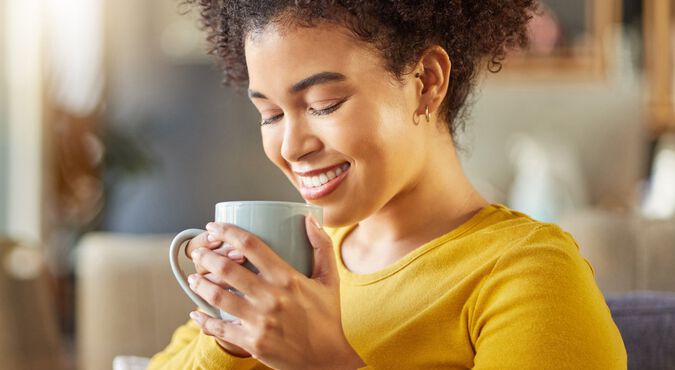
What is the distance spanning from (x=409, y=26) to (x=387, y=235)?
9.4 inches

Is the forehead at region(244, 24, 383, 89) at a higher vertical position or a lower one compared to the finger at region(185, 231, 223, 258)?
higher

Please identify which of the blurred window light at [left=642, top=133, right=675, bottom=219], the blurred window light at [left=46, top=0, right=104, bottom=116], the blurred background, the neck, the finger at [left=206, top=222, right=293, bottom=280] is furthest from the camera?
the blurred window light at [left=46, top=0, right=104, bottom=116]

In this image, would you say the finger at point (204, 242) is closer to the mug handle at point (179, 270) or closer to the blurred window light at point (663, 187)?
the mug handle at point (179, 270)

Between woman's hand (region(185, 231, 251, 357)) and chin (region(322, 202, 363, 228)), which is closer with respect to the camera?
woman's hand (region(185, 231, 251, 357))

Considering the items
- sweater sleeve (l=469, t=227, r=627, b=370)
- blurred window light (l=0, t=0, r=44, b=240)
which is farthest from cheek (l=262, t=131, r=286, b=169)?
blurred window light (l=0, t=0, r=44, b=240)

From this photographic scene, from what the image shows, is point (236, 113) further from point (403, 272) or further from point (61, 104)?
point (403, 272)

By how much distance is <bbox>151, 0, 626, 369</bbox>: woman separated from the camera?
76cm

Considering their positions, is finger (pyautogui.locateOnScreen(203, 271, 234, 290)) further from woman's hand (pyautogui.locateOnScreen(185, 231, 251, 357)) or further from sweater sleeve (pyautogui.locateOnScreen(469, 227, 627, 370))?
sweater sleeve (pyautogui.locateOnScreen(469, 227, 627, 370))

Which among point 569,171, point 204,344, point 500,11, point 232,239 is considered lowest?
point 569,171

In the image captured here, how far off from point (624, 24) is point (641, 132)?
1.48m

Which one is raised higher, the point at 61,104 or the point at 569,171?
the point at 61,104

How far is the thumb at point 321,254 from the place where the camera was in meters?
0.78

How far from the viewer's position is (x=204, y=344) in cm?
88

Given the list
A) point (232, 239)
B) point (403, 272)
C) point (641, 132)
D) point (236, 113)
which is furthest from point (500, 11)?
point (236, 113)
